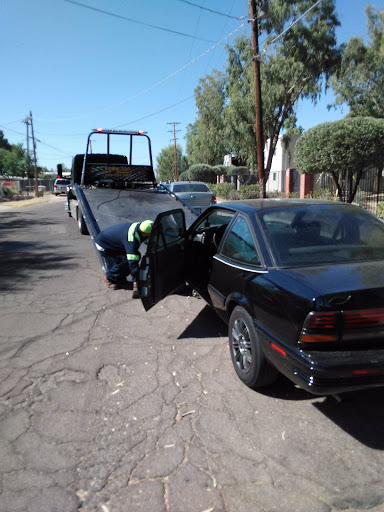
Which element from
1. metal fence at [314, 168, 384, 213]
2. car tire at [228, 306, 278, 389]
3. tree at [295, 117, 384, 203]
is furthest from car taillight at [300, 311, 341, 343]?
metal fence at [314, 168, 384, 213]

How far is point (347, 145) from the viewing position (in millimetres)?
11945

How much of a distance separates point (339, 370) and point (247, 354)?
1009mm

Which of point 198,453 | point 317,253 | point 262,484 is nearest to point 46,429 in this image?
point 198,453

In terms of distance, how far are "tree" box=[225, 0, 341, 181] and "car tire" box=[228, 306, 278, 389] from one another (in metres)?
24.6

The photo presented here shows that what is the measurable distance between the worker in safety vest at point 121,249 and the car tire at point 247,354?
7.18 feet

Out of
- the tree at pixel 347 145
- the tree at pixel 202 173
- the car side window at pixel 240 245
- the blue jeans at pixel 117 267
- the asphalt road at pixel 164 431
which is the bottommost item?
the asphalt road at pixel 164 431

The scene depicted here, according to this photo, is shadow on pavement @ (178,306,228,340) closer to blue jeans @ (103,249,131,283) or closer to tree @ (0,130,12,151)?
blue jeans @ (103,249,131,283)

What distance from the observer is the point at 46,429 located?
2.87 metres

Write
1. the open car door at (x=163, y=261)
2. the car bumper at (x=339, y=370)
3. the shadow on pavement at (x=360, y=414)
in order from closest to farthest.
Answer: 1. the car bumper at (x=339, y=370)
2. the shadow on pavement at (x=360, y=414)
3. the open car door at (x=163, y=261)

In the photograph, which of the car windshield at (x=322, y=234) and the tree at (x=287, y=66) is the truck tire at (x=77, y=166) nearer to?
the car windshield at (x=322, y=234)

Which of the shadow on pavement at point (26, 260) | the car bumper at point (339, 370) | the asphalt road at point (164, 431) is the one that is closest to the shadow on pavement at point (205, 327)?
the asphalt road at point (164, 431)

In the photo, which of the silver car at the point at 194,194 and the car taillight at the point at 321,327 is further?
the silver car at the point at 194,194

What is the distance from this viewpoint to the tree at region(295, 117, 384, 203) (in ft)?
38.5

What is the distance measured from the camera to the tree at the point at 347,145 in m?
11.7
